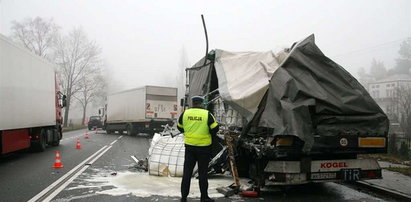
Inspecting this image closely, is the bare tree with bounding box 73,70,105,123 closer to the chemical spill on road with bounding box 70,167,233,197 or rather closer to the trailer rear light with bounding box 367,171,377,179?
the chemical spill on road with bounding box 70,167,233,197

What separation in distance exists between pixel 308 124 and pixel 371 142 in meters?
1.28

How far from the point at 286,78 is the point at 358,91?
1.38 metres

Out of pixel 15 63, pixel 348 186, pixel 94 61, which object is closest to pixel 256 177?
pixel 348 186

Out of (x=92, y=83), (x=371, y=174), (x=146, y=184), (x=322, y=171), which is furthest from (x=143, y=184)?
(x=92, y=83)

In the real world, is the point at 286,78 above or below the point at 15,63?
below

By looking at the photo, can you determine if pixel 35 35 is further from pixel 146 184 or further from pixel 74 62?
pixel 146 184

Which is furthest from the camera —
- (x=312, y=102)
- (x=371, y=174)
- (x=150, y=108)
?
(x=150, y=108)

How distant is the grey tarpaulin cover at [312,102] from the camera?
6457mm

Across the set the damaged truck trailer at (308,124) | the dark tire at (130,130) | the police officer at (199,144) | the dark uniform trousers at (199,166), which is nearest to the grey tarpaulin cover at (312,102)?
the damaged truck trailer at (308,124)

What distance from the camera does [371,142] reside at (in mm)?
6793

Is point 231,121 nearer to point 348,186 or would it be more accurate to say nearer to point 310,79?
point 310,79

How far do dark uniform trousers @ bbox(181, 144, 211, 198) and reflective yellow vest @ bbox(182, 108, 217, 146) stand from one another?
0.31ft

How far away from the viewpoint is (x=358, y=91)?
281 inches

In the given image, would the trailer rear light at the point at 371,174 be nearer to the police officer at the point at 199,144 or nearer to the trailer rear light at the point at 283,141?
the trailer rear light at the point at 283,141
